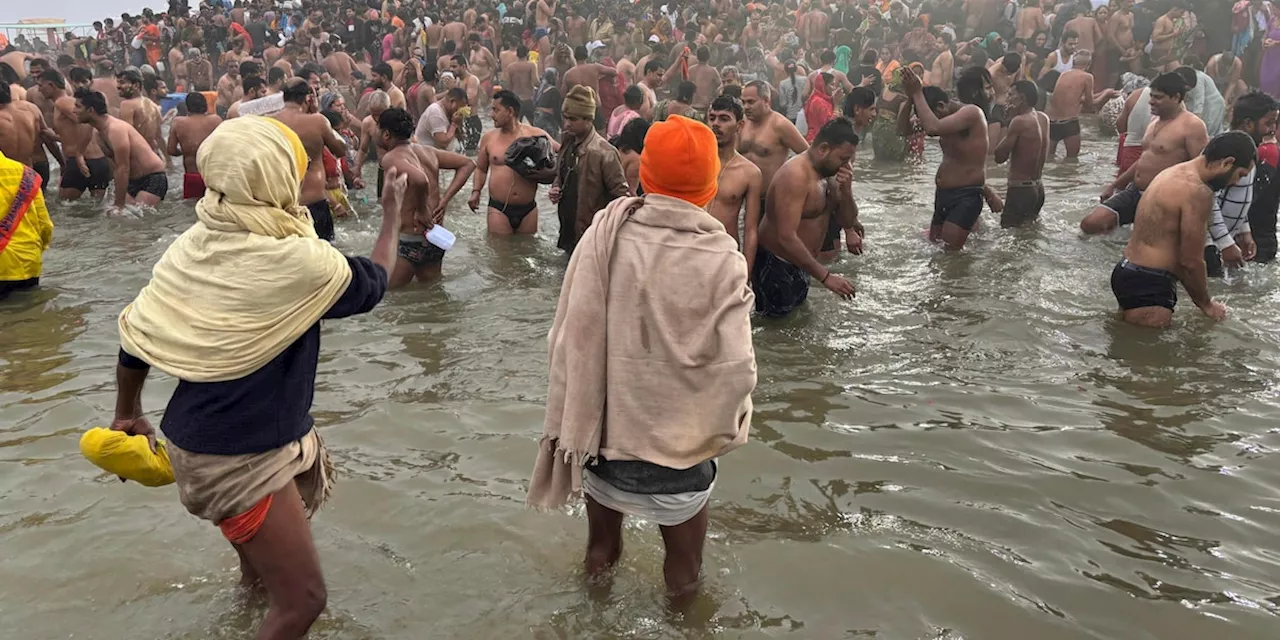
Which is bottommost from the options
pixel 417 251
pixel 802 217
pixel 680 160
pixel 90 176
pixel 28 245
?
pixel 90 176

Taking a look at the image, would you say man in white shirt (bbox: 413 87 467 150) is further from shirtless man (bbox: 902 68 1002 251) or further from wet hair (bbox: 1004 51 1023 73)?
wet hair (bbox: 1004 51 1023 73)

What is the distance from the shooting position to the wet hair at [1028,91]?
24.6ft

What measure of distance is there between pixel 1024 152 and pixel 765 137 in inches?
93.9

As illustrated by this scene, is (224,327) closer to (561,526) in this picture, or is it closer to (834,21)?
(561,526)

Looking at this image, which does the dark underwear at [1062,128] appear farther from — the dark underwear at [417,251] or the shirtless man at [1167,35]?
the dark underwear at [417,251]

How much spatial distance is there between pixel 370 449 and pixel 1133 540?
331 cm

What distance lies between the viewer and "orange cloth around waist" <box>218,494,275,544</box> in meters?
2.26

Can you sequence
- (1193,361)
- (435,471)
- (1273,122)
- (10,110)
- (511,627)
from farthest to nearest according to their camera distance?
(10,110)
(1273,122)
(1193,361)
(435,471)
(511,627)

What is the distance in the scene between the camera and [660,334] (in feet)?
7.52

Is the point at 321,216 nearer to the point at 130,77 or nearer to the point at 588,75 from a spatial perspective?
the point at 130,77

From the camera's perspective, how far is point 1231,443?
408 cm

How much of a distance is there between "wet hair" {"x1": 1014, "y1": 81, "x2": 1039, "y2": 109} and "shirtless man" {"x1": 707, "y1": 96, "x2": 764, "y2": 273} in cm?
336

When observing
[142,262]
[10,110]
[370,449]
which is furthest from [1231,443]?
[10,110]

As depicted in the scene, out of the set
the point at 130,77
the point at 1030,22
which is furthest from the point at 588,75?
the point at 1030,22
